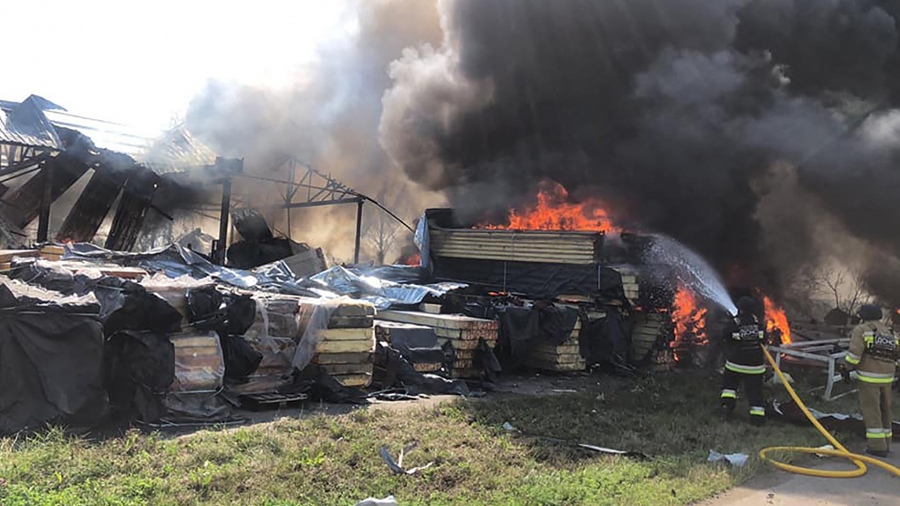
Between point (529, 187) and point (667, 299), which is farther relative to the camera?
point (529, 187)

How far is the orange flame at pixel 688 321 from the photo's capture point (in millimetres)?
13516

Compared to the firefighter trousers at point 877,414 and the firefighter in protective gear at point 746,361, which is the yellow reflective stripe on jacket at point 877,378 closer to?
the firefighter trousers at point 877,414

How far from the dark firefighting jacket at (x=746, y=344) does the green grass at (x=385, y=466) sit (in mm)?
883

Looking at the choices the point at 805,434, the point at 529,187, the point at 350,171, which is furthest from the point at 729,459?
the point at 350,171

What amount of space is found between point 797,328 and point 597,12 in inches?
367

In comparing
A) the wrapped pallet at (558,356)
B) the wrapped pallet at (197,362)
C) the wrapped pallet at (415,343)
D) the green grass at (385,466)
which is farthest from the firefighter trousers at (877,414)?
the wrapped pallet at (197,362)

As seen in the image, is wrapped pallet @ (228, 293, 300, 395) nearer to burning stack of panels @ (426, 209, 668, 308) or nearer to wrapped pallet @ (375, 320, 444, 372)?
wrapped pallet @ (375, 320, 444, 372)

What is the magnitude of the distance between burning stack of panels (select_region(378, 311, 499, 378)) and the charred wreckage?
0.10 feet

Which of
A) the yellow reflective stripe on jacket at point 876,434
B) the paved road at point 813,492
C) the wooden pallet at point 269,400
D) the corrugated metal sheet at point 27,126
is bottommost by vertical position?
the paved road at point 813,492

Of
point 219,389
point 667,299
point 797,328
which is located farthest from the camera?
point 797,328

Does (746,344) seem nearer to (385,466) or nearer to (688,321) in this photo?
(385,466)

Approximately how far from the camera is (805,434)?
24.7 feet

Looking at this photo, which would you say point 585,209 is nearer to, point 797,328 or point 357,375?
point 797,328

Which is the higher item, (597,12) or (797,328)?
(597,12)
